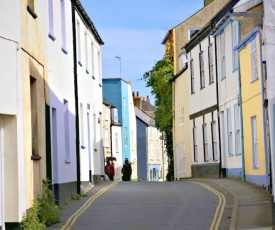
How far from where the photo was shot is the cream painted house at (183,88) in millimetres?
42594

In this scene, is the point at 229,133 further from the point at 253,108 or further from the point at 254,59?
the point at 254,59

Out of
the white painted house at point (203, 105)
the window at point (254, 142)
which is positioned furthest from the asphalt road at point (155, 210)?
the white painted house at point (203, 105)

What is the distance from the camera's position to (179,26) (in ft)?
165

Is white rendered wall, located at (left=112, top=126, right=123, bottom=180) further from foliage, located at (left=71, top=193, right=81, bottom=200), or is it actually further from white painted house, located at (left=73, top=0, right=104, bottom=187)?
foliage, located at (left=71, top=193, right=81, bottom=200)

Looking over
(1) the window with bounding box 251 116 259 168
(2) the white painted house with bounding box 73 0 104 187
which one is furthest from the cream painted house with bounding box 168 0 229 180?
(1) the window with bounding box 251 116 259 168

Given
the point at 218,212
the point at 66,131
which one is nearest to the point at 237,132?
the point at 66,131

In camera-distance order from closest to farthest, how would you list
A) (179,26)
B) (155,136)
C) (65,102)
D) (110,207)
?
1. (110,207)
2. (65,102)
3. (179,26)
4. (155,136)

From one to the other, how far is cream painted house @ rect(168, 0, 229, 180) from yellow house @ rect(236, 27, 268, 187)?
1266cm

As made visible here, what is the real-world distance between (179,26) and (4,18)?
117ft

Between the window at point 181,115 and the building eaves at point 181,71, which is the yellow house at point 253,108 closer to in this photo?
the building eaves at point 181,71

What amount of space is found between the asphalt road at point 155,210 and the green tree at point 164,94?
23007 mm

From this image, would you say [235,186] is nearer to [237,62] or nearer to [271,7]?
[237,62]

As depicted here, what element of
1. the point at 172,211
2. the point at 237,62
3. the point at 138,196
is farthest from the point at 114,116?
the point at 172,211

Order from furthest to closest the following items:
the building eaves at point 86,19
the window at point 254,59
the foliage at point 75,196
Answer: the building eaves at point 86,19 → the window at point 254,59 → the foliage at point 75,196
